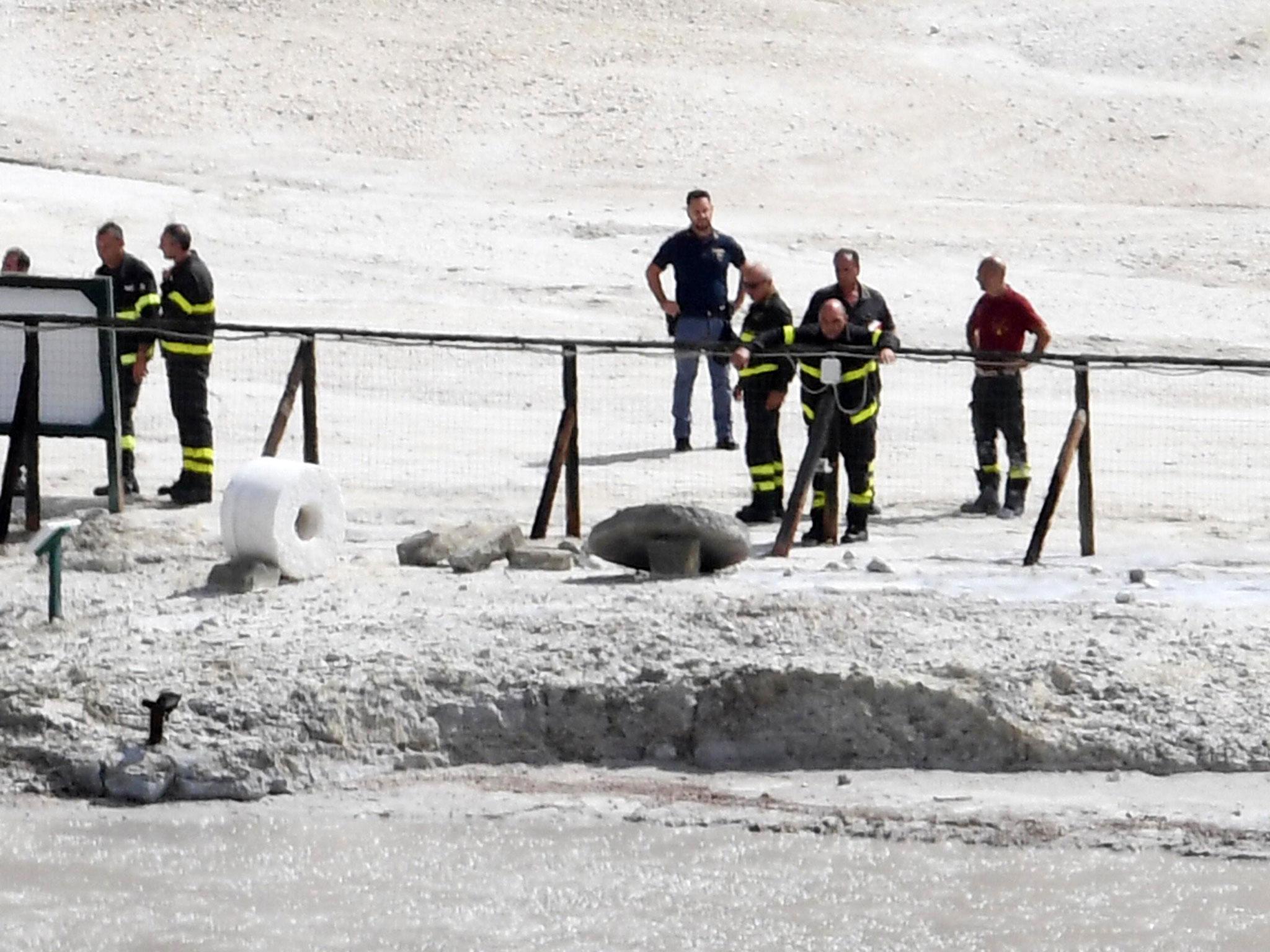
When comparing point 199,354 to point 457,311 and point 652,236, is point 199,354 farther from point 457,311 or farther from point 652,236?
point 652,236

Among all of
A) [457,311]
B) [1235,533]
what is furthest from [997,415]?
[457,311]

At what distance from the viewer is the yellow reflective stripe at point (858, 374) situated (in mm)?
13805

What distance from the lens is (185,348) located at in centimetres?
1499

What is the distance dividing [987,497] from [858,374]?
6.90 feet

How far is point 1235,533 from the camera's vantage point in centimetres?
1481

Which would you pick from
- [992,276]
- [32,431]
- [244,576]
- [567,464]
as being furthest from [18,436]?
[992,276]

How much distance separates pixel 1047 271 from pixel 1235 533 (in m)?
11.8

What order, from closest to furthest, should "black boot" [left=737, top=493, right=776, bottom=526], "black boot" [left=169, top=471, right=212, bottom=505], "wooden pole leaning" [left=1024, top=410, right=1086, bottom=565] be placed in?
"wooden pole leaning" [left=1024, top=410, right=1086, bottom=565] → "black boot" [left=737, top=493, right=776, bottom=526] → "black boot" [left=169, top=471, right=212, bottom=505]

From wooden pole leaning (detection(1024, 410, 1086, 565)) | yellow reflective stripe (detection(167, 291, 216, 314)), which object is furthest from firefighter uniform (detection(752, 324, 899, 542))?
yellow reflective stripe (detection(167, 291, 216, 314))

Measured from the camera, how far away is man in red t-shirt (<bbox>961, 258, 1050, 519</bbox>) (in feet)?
50.4

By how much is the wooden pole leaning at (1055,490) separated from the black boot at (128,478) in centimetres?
596

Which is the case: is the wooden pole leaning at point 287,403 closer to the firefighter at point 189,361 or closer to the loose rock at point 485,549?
the firefighter at point 189,361

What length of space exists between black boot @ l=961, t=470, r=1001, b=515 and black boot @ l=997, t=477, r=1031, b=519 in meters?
0.11

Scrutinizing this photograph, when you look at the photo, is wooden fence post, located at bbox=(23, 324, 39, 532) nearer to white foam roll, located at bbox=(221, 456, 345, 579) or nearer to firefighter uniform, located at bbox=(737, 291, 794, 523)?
white foam roll, located at bbox=(221, 456, 345, 579)
